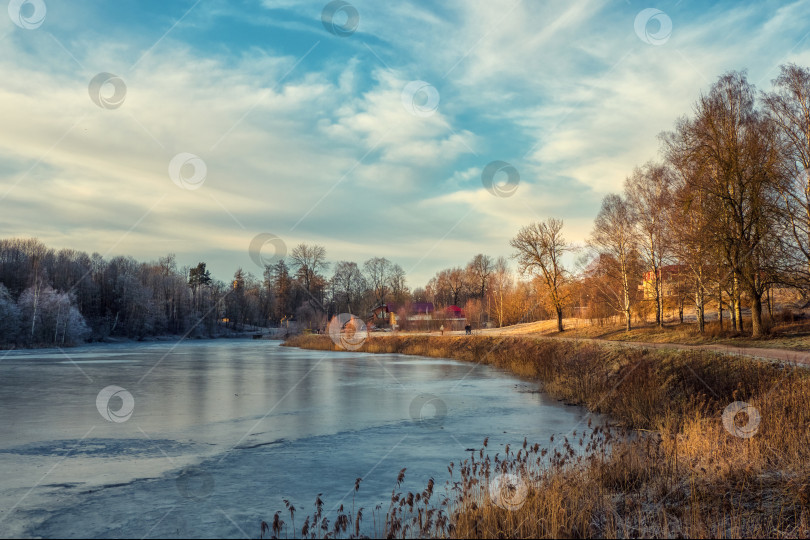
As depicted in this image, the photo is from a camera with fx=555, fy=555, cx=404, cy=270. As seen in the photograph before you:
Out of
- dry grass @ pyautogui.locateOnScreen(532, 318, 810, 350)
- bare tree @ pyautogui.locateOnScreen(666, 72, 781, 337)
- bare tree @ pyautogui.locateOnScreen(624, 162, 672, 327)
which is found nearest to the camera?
dry grass @ pyautogui.locateOnScreen(532, 318, 810, 350)

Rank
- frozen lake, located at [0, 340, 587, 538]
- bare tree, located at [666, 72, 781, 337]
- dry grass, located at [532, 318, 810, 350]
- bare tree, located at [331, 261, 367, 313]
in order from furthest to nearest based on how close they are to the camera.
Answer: bare tree, located at [331, 261, 367, 313]
bare tree, located at [666, 72, 781, 337]
dry grass, located at [532, 318, 810, 350]
frozen lake, located at [0, 340, 587, 538]

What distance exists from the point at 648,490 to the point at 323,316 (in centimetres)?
7967

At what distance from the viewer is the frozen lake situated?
7.14 m

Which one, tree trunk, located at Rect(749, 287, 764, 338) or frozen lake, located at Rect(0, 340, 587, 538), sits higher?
tree trunk, located at Rect(749, 287, 764, 338)

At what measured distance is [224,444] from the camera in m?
11.4

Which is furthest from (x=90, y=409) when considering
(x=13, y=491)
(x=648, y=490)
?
(x=648, y=490)

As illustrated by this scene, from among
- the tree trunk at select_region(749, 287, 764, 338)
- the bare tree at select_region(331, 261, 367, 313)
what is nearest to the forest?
the tree trunk at select_region(749, 287, 764, 338)

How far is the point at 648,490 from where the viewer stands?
7188 mm

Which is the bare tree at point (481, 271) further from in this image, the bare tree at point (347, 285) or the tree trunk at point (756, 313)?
the tree trunk at point (756, 313)

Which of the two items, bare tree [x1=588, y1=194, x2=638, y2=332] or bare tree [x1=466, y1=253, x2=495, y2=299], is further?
bare tree [x1=466, y1=253, x2=495, y2=299]

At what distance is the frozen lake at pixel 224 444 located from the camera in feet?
23.4

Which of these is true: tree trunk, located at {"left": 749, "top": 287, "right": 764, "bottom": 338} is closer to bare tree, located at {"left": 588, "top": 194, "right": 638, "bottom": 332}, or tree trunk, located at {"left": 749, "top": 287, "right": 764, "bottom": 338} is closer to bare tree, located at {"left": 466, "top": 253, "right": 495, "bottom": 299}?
bare tree, located at {"left": 588, "top": 194, "right": 638, "bottom": 332}

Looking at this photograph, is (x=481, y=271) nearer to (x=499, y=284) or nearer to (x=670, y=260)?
(x=499, y=284)

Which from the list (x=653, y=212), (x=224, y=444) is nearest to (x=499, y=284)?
(x=653, y=212)
